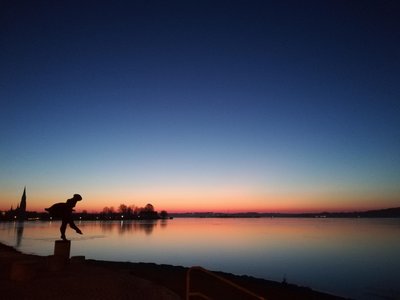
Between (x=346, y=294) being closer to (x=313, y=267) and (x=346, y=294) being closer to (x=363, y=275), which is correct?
(x=363, y=275)

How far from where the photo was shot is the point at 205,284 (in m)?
15.4

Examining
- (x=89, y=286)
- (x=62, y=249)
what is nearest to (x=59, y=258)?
(x=62, y=249)

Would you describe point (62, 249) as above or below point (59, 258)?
above

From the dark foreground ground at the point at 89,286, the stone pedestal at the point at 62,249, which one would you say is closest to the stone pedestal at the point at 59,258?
the stone pedestal at the point at 62,249

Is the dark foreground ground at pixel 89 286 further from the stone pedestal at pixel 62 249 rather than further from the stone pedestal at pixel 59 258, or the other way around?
the stone pedestal at pixel 62 249

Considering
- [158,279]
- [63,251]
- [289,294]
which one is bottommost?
[289,294]

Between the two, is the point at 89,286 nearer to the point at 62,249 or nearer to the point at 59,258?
the point at 59,258

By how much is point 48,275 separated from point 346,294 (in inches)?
834

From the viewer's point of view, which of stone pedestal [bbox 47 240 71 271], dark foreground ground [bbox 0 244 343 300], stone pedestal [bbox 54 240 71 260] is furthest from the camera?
stone pedestal [bbox 54 240 71 260]

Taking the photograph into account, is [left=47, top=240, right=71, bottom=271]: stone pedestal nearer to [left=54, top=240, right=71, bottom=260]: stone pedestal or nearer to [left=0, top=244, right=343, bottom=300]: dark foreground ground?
[left=54, top=240, right=71, bottom=260]: stone pedestal

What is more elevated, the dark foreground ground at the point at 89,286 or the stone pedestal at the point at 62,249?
the stone pedestal at the point at 62,249

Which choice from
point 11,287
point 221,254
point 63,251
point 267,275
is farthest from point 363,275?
point 11,287

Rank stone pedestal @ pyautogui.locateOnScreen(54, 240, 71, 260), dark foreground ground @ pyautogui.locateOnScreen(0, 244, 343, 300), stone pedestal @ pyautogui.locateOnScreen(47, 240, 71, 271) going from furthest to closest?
stone pedestal @ pyautogui.locateOnScreen(54, 240, 71, 260) → stone pedestal @ pyautogui.locateOnScreen(47, 240, 71, 271) → dark foreground ground @ pyautogui.locateOnScreen(0, 244, 343, 300)

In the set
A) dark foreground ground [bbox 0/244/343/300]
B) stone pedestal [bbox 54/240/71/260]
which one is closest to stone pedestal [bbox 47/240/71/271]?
stone pedestal [bbox 54/240/71/260]
